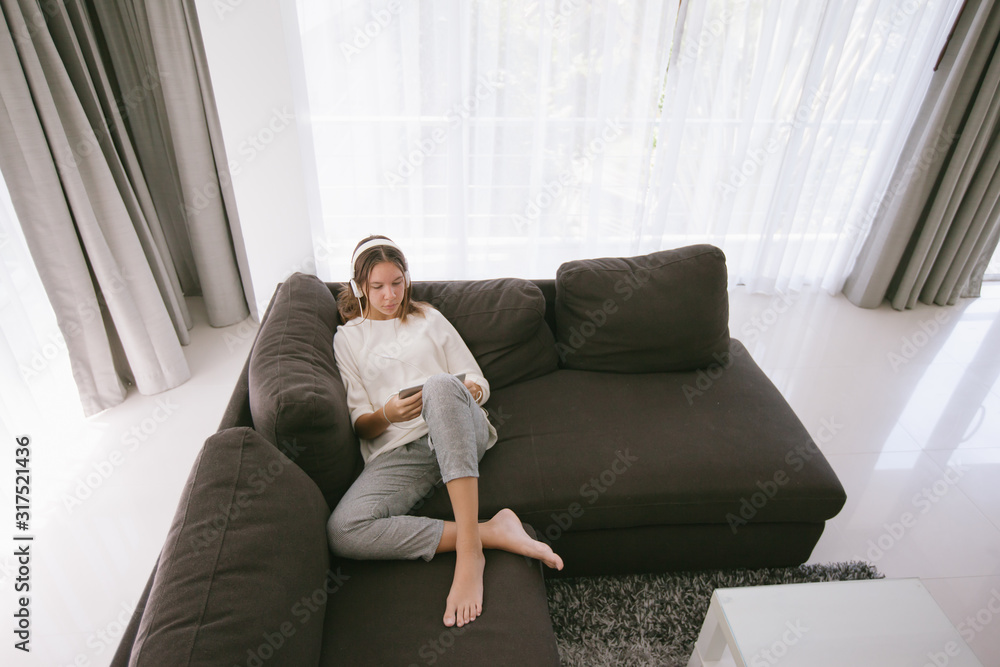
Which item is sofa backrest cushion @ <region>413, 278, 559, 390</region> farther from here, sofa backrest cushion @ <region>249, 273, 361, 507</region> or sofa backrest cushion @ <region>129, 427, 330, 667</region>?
sofa backrest cushion @ <region>129, 427, 330, 667</region>

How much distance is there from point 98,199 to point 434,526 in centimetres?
178

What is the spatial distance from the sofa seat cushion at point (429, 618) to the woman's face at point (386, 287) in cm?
75

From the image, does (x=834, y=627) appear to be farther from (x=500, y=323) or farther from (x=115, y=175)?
(x=115, y=175)

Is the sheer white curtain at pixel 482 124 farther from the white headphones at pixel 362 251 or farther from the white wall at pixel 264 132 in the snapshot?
the white headphones at pixel 362 251

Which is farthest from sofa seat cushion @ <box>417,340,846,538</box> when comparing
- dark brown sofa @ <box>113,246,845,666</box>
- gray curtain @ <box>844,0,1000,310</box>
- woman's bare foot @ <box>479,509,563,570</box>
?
gray curtain @ <box>844,0,1000,310</box>

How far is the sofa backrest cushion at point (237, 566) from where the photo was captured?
995mm

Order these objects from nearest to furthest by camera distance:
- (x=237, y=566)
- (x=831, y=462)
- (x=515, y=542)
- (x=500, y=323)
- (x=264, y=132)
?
(x=237, y=566), (x=515, y=542), (x=500, y=323), (x=831, y=462), (x=264, y=132)

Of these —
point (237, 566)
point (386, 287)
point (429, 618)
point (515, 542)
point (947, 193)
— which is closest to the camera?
point (237, 566)

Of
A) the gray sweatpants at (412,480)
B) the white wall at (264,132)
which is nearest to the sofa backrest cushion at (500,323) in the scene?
the gray sweatpants at (412,480)

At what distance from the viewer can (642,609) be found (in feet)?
5.61

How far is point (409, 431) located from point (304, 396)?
1.21 feet

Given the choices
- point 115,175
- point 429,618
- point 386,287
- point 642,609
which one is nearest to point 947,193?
point 642,609

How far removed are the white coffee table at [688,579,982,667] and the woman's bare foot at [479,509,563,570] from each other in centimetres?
40

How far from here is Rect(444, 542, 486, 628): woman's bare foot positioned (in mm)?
1320
